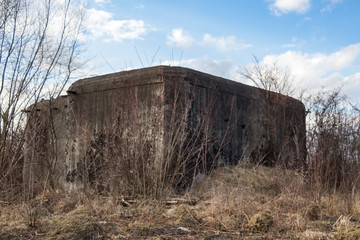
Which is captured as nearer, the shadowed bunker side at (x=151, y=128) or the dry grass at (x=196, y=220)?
the dry grass at (x=196, y=220)

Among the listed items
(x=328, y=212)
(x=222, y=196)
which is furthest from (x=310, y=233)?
(x=328, y=212)

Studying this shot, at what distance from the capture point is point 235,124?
10078mm

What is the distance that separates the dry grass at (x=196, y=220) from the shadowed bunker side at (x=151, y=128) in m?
0.75

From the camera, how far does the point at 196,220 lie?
5270 millimetres

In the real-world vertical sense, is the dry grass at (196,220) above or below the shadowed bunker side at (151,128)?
below

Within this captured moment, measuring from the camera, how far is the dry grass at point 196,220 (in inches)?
177

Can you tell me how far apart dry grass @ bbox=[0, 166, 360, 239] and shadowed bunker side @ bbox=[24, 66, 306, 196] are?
750 mm

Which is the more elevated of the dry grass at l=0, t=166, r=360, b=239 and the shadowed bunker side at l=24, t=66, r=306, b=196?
the shadowed bunker side at l=24, t=66, r=306, b=196

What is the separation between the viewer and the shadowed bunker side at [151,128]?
22.2ft

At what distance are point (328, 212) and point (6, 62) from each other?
5760mm

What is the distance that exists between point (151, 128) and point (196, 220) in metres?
2.46

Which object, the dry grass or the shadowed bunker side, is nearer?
the dry grass

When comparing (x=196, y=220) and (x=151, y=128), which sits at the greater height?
(x=151, y=128)

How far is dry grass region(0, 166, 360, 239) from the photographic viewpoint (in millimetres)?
4496
